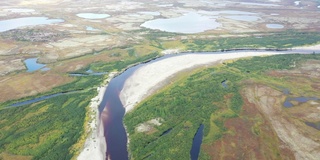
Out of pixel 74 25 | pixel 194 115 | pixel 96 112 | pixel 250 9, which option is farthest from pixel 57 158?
pixel 250 9

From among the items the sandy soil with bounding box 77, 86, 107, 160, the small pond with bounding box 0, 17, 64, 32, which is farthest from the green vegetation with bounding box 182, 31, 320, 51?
the small pond with bounding box 0, 17, 64, 32

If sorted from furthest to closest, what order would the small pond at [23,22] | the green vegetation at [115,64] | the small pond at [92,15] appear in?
the small pond at [92,15] → the small pond at [23,22] → the green vegetation at [115,64]

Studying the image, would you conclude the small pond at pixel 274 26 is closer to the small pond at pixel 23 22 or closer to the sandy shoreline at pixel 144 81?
the sandy shoreline at pixel 144 81

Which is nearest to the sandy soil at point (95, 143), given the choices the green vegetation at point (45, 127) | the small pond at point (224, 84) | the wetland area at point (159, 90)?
the wetland area at point (159, 90)

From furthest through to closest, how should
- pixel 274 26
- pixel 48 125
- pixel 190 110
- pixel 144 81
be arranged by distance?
pixel 274 26
pixel 144 81
pixel 190 110
pixel 48 125

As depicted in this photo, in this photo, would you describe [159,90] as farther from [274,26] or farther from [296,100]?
[274,26]

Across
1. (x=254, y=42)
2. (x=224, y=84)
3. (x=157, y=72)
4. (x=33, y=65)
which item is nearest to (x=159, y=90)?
(x=157, y=72)

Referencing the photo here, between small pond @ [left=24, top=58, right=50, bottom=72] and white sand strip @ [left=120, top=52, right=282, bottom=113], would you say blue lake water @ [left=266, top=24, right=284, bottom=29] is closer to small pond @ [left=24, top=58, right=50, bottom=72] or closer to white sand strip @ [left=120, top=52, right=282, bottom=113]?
white sand strip @ [left=120, top=52, right=282, bottom=113]
